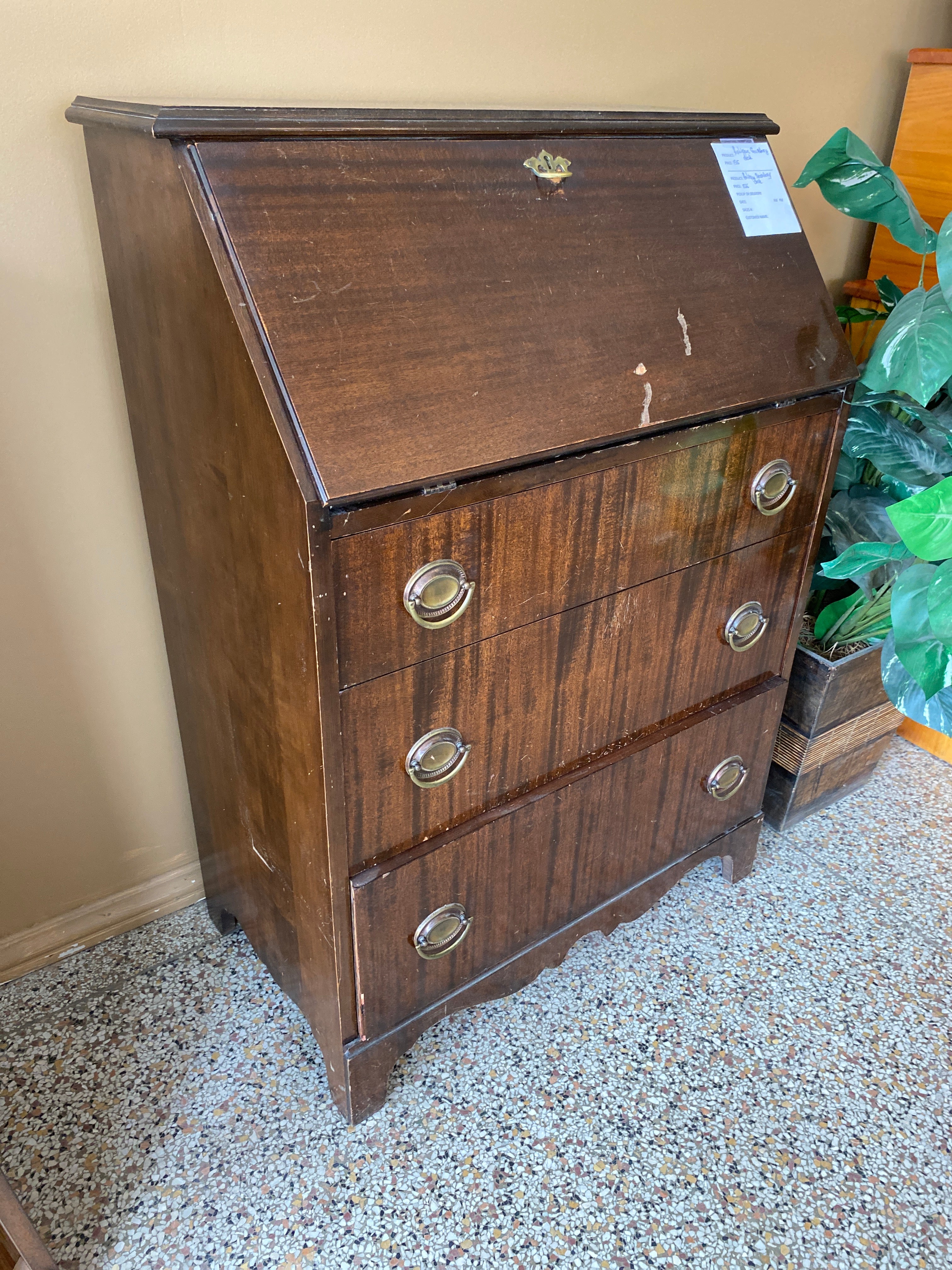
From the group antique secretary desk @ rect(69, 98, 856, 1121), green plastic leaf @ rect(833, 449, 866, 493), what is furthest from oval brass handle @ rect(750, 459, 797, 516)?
green plastic leaf @ rect(833, 449, 866, 493)

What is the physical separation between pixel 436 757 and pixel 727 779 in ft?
2.10

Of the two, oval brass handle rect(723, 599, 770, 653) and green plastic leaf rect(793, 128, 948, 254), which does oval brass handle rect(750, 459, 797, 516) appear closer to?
oval brass handle rect(723, 599, 770, 653)

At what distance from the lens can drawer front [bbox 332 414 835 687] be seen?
88 cm

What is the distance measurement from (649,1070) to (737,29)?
1.70 meters

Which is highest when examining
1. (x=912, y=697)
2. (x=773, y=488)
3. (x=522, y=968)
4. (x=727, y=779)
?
(x=773, y=488)

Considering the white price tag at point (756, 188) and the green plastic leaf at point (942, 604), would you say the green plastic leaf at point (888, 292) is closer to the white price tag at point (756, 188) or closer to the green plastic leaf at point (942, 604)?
the white price tag at point (756, 188)

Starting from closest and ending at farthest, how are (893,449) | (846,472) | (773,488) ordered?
1. (773,488)
2. (893,449)
3. (846,472)

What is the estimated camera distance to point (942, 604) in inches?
45.4

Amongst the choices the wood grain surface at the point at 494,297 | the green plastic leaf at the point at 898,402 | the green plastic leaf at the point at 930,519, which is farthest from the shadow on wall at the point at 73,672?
the green plastic leaf at the point at 898,402

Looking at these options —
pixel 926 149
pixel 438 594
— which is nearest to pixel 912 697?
pixel 438 594

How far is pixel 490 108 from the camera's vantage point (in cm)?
107

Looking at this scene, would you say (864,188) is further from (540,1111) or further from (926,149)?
(540,1111)

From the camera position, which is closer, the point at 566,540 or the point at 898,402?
the point at 566,540

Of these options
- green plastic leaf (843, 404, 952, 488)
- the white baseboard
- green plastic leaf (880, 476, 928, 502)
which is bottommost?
the white baseboard
